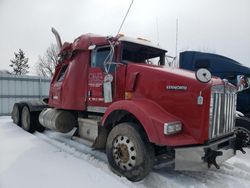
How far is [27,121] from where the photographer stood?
26.4 feet

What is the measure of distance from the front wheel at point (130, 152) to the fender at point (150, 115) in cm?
25

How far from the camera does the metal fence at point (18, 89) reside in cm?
1223

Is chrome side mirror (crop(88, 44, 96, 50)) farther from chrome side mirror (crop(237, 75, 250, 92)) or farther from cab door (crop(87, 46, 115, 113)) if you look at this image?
chrome side mirror (crop(237, 75, 250, 92))

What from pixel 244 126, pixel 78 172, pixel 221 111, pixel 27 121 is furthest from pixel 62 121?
pixel 244 126

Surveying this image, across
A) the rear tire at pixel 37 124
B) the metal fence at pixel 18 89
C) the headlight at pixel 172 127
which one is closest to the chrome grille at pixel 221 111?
the headlight at pixel 172 127

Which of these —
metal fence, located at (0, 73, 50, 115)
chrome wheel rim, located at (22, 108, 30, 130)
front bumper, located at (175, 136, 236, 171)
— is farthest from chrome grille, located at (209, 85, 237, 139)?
metal fence, located at (0, 73, 50, 115)

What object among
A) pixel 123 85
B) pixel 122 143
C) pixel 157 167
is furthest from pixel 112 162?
pixel 123 85

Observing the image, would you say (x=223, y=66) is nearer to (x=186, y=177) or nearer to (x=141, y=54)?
(x=141, y=54)

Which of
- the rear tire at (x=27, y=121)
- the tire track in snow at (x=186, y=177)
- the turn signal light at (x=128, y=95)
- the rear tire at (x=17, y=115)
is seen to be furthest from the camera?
the rear tire at (x=17, y=115)

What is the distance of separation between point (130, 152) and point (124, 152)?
138 mm

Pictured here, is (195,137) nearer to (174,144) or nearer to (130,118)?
(174,144)

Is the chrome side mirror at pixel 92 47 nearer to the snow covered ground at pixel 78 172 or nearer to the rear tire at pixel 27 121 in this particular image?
the snow covered ground at pixel 78 172

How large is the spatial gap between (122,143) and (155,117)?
30.9 inches

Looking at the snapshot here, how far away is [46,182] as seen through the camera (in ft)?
11.9
